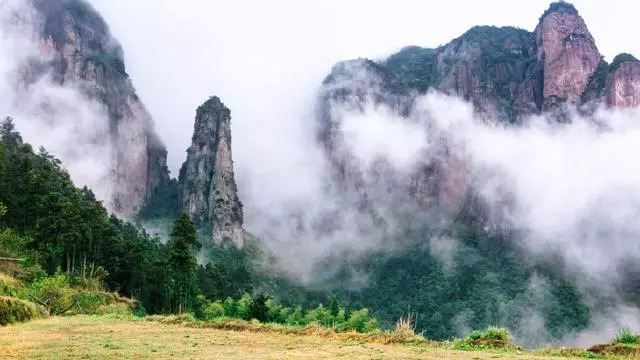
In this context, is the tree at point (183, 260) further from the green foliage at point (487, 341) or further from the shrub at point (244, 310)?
the green foliage at point (487, 341)

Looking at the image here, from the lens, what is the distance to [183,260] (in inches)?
2532

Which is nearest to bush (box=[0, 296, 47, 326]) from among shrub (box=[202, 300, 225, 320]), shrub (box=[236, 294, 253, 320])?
shrub (box=[236, 294, 253, 320])

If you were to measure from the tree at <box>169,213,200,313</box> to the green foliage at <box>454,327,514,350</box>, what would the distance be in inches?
1690

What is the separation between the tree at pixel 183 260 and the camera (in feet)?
211

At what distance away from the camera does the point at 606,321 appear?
5187 inches

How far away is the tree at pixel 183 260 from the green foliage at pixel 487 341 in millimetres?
42928

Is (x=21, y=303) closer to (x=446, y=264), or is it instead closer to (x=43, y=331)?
(x=43, y=331)

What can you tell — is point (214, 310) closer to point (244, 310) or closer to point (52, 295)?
point (244, 310)

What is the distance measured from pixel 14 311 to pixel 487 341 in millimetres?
27400

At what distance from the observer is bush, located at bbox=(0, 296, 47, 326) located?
33263 mm

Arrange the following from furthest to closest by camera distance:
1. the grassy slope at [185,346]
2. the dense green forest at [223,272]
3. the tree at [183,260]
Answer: the dense green forest at [223,272] → the tree at [183,260] → the grassy slope at [185,346]

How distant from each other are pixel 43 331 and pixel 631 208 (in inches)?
7313

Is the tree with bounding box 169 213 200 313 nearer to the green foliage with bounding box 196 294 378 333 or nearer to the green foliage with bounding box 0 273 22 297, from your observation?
the green foliage with bounding box 196 294 378 333

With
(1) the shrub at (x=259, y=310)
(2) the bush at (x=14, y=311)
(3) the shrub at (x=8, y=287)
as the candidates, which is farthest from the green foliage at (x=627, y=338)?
(1) the shrub at (x=259, y=310)
